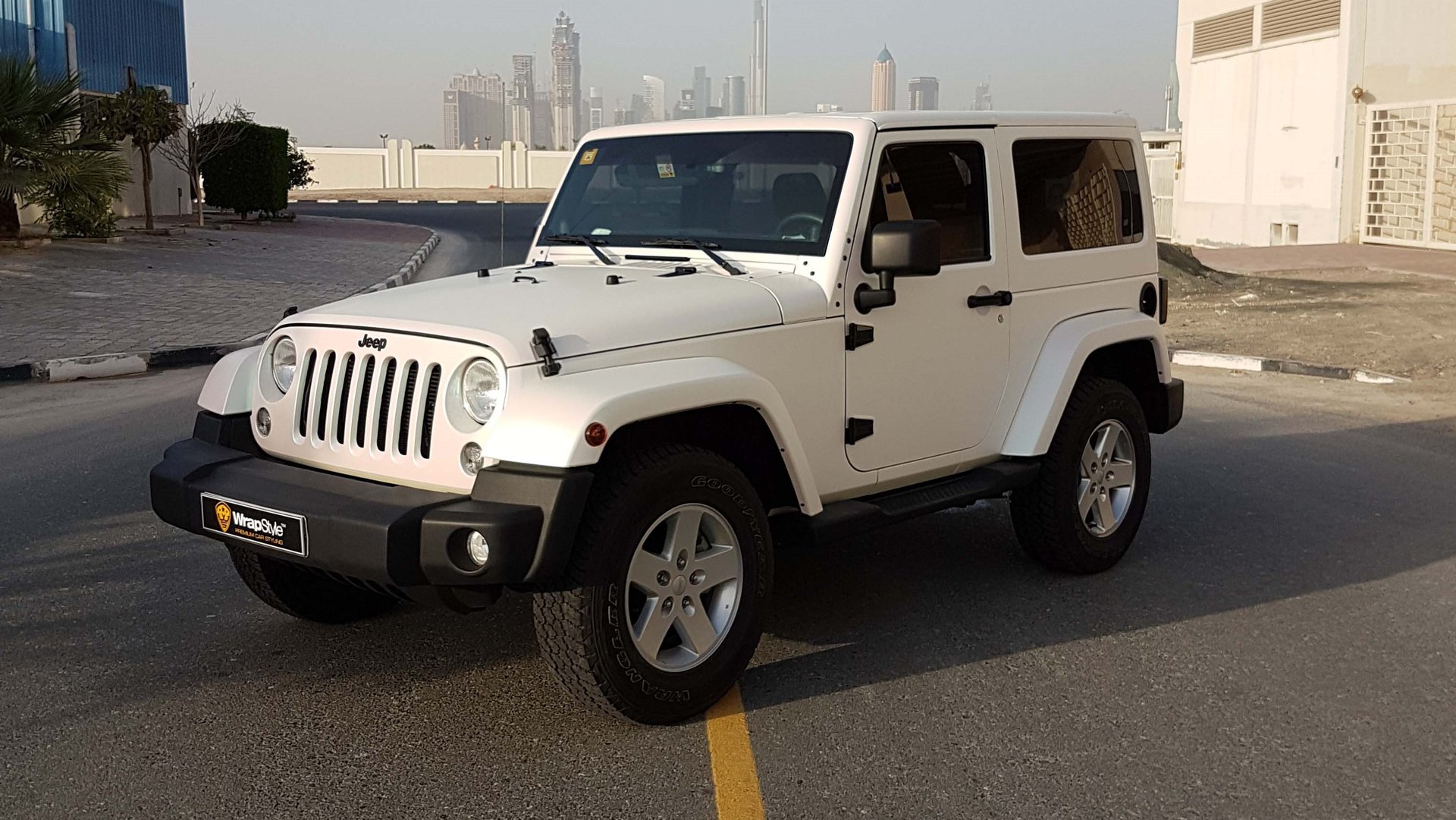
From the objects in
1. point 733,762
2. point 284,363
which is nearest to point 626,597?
point 733,762

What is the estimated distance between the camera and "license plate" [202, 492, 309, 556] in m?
4.22

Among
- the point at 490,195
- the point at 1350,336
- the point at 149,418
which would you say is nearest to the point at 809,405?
the point at 149,418

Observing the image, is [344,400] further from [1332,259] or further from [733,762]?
[1332,259]

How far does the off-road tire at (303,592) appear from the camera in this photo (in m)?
5.08

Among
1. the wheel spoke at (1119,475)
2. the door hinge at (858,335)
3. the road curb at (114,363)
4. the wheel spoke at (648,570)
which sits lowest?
the road curb at (114,363)

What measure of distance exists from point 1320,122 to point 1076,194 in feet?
88.1

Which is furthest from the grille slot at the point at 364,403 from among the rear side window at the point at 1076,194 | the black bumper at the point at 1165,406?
the black bumper at the point at 1165,406

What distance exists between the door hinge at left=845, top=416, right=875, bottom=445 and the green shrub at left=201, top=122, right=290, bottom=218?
30515 mm

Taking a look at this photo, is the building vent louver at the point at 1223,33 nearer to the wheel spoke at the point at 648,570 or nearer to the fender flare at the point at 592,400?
the fender flare at the point at 592,400

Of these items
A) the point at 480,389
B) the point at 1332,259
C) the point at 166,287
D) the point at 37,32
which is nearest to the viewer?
the point at 480,389

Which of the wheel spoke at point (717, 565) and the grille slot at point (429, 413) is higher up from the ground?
the grille slot at point (429, 413)

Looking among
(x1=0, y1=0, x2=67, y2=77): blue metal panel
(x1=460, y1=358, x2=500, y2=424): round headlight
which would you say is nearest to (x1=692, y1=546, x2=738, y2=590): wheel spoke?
(x1=460, y1=358, x2=500, y2=424): round headlight

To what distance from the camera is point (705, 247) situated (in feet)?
17.3

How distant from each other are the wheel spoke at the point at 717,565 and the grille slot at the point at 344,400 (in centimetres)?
116
